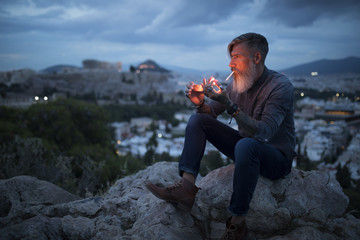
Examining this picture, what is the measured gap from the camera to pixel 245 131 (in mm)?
1799

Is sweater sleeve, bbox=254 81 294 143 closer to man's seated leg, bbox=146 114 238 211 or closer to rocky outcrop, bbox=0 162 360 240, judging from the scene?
man's seated leg, bbox=146 114 238 211

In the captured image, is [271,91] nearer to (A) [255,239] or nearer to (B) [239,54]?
(B) [239,54]

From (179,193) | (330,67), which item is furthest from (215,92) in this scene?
(330,67)

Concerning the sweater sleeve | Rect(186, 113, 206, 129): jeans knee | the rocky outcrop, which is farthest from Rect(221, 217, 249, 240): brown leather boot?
Rect(186, 113, 206, 129): jeans knee

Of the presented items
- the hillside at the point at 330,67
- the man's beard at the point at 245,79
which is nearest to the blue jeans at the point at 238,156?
the man's beard at the point at 245,79

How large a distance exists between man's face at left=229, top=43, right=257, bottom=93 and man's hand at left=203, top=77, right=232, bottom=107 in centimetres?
26

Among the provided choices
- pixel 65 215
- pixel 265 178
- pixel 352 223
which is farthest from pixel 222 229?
pixel 65 215

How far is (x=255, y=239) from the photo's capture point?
6.06 ft

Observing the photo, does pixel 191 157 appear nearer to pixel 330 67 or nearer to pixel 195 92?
pixel 195 92

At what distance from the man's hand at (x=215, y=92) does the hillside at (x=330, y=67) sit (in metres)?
1.71

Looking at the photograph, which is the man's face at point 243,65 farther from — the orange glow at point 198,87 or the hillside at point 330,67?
the hillside at point 330,67

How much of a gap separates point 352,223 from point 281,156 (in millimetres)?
740

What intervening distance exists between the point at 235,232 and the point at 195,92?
3.25 ft

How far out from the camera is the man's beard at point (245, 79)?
190 cm
